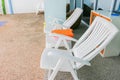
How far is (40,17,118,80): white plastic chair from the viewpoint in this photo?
4.35ft

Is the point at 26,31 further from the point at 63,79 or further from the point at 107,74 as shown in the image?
the point at 107,74

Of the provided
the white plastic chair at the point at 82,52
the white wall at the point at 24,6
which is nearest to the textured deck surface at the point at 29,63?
the white plastic chair at the point at 82,52

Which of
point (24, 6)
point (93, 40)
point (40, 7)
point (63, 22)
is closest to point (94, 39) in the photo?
point (93, 40)

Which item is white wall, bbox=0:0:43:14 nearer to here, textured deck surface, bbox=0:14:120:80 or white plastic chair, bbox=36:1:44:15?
white plastic chair, bbox=36:1:44:15

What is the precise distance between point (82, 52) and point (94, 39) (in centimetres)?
21

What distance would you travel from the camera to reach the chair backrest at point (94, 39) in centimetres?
144

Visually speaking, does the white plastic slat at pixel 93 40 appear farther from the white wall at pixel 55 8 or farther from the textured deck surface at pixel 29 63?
the white wall at pixel 55 8

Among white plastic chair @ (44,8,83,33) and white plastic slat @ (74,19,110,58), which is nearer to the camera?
white plastic slat @ (74,19,110,58)

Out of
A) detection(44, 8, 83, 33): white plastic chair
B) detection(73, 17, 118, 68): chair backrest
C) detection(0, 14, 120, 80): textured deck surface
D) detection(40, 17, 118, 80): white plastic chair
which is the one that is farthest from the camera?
detection(44, 8, 83, 33): white plastic chair

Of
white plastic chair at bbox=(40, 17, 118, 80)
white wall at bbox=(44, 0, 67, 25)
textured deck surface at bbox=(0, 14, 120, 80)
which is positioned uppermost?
white wall at bbox=(44, 0, 67, 25)

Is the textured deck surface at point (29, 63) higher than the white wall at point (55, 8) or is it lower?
lower

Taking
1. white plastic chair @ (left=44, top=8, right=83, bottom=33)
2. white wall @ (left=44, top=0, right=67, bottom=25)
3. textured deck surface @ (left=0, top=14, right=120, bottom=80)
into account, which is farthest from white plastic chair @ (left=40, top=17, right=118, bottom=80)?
white wall @ (left=44, top=0, right=67, bottom=25)

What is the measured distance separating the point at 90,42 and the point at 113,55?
1038 mm

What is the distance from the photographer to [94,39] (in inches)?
66.1
